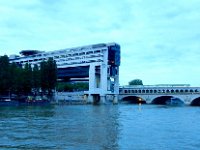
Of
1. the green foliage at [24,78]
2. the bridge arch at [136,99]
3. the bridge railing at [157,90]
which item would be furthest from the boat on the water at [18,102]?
the bridge railing at [157,90]

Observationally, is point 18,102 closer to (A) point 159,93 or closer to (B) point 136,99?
(A) point 159,93

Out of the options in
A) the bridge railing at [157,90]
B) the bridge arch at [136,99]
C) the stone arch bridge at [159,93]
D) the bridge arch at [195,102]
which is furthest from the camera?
the bridge arch at [136,99]

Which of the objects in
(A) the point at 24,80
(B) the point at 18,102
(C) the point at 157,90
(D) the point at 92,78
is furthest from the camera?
(C) the point at 157,90

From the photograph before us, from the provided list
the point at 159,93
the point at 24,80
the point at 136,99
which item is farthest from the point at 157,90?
the point at 24,80

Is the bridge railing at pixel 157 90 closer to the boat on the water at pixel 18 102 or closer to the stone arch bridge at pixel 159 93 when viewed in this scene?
the stone arch bridge at pixel 159 93

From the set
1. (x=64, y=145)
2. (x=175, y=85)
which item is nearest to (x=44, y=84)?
(x=175, y=85)

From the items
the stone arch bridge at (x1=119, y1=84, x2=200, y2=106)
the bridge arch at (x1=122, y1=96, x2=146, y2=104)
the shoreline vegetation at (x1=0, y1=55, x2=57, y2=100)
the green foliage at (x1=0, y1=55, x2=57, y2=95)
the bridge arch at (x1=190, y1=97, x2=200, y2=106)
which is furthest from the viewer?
the bridge arch at (x1=122, y1=96, x2=146, y2=104)

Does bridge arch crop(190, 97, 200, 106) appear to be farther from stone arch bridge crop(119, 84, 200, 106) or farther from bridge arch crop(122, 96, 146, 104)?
bridge arch crop(122, 96, 146, 104)

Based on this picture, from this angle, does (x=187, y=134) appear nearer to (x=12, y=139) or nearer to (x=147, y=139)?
(x=147, y=139)

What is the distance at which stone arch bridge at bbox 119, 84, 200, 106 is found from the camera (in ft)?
540

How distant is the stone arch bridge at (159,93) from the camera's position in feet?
540

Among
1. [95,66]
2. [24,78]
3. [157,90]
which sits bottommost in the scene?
[157,90]

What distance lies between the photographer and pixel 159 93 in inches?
A: 6860

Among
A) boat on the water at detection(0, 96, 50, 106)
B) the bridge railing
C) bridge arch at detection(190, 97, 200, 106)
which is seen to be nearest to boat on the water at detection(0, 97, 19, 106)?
boat on the water at detection(0, 96, 50, 106)
